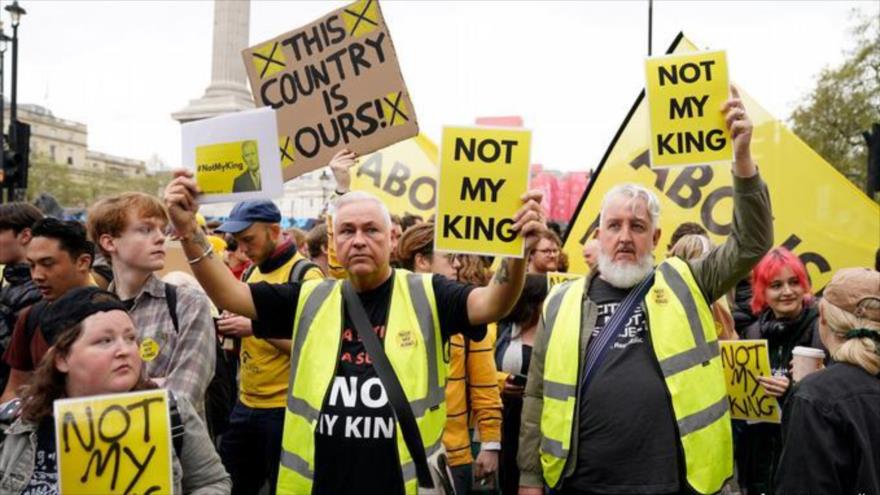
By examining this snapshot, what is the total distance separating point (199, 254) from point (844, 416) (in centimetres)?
235

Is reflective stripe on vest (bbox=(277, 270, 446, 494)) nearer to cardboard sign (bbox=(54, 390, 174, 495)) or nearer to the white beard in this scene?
cardboard sign (bbox=(54, 390, 174, 495))

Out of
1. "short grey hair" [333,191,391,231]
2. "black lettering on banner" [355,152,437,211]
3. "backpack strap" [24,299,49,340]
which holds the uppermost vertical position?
"black lettering on banner" [355,152,437,211]

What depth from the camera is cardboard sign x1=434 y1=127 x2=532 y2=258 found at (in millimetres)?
2994

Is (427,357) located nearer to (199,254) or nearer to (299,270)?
(199,254)

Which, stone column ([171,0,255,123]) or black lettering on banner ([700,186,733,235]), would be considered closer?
black lettering on banner ([700,186,733,235])

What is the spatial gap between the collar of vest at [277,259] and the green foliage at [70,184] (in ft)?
169

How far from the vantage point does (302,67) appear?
457 cm

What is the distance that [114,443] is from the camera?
2.23m

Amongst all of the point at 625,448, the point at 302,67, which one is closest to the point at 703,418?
the point at 625,448

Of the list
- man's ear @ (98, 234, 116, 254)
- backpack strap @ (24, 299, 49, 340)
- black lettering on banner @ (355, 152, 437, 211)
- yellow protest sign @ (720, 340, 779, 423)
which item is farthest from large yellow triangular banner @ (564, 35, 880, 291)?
backpack strap @ (24, 299, 49, 340)

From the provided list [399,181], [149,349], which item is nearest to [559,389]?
[149,349]

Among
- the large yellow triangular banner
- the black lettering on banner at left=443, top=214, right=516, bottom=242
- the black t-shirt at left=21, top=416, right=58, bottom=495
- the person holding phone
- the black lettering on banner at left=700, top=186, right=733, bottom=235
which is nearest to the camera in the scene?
the black t-shirt at left=21, top=416, right=58, bottom=495

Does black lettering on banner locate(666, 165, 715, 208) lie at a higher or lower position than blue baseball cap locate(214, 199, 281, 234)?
higher

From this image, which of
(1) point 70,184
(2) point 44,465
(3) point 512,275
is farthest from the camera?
(1) point 70,184
